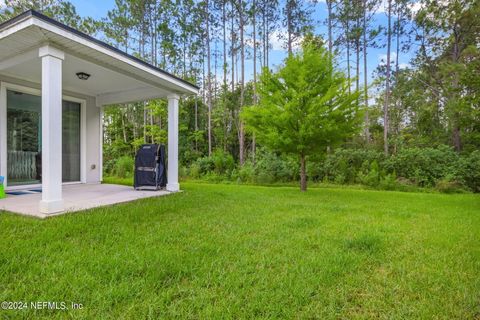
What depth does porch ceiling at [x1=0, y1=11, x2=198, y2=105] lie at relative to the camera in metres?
3.29

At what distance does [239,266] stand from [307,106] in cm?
494

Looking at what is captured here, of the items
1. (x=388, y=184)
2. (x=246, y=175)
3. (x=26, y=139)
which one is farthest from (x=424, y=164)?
(x=26, y=139)

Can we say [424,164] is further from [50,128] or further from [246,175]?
[50,128]

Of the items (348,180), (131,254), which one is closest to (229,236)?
(131,254)

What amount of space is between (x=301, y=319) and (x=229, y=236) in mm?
1482

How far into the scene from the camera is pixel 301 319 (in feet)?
4.74

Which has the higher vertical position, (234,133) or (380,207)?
(234,133)

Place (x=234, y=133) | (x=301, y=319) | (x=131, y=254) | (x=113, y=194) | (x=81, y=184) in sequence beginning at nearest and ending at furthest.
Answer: (x=301, y=319), (x=131, y=254), (x=113, y=194), (x=81, y=184), (x=234, y=133)

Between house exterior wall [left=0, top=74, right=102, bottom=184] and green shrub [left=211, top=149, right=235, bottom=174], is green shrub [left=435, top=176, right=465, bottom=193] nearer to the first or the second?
green shrub [left=211, top=149, right=235, bottom=174]

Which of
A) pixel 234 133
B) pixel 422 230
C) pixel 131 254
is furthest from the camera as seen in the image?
pixel 234 133

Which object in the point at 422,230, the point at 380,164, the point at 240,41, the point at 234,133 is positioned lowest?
the point at 422,230

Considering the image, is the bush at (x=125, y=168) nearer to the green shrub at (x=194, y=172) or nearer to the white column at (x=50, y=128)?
the green shrub at (x=194, y=172)

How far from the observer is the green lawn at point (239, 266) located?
155 centimetres

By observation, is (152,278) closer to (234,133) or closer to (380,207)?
(380,207)
